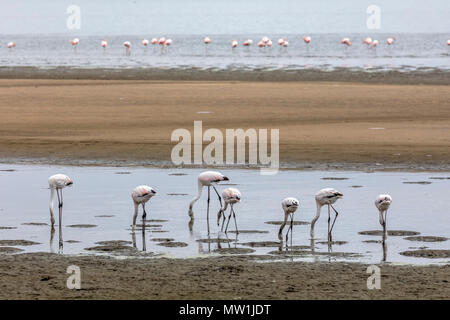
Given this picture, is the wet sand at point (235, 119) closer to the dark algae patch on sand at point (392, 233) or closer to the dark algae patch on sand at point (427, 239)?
the dark algae patch on sand at point (392, 233)

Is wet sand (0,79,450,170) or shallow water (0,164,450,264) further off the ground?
wet sand (0,79,450,170)

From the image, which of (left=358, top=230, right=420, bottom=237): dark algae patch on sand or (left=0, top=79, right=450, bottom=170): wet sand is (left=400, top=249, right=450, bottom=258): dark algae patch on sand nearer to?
(left=358, top=230, right=420, bottom=237): dark algae patch on sand

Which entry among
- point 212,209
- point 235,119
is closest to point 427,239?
point 212,209

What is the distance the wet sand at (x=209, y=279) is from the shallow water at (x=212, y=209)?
696mm

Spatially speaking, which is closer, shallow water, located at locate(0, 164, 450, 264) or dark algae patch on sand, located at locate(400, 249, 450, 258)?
dark algae patch on sand, located at locate(400, 249, 450, 258)

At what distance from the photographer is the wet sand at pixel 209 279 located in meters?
11.2

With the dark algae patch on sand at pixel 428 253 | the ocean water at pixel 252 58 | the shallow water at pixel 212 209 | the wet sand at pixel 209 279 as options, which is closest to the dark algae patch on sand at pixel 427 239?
the shallow water at pixel 212 209

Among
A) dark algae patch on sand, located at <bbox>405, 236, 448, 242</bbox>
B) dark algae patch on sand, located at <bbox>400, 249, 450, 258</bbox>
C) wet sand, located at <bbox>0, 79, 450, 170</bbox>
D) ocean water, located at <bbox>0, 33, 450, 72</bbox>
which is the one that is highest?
ocean water, located at <bbox>0, 33, 450, 72</bbox>

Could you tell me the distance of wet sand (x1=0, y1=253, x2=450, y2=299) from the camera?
11180 mm

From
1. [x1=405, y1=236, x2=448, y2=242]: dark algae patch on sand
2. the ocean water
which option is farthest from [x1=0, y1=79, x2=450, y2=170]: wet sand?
the ocean water

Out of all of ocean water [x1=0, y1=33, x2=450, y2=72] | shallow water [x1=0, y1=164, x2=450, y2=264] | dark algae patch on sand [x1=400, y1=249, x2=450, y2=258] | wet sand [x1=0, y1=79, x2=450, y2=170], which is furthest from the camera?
ocean water [x1=0, y1=33, x2=450, y2=72]

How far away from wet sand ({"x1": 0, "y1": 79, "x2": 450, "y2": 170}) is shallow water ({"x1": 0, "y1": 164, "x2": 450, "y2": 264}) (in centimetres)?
186

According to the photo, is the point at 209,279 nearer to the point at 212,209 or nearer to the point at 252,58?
the point at 212,209

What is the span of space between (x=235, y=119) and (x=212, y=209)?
506 inches
